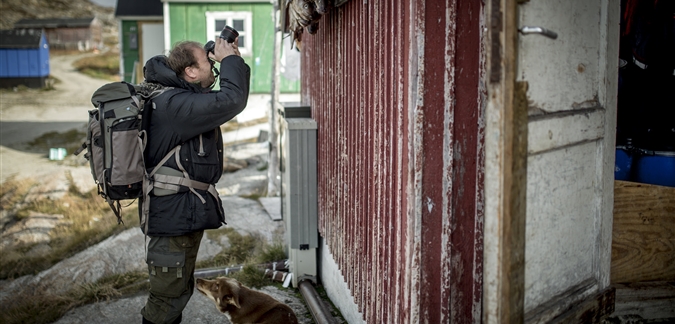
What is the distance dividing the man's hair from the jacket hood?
0.18 ft

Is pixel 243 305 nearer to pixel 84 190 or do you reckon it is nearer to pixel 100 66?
pixel 84 190

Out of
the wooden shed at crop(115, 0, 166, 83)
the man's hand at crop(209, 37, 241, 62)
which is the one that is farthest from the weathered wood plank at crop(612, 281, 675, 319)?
the wooden shed at crop(115, 0, 166, 83)

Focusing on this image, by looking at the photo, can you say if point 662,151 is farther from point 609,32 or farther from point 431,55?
point 431,55

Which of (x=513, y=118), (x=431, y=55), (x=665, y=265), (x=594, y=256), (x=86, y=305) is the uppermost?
(x=431, y=55)

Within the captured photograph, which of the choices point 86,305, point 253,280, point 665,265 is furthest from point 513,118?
point 86,305

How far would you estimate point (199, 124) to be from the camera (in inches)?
157

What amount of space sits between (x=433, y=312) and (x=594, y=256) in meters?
0.94

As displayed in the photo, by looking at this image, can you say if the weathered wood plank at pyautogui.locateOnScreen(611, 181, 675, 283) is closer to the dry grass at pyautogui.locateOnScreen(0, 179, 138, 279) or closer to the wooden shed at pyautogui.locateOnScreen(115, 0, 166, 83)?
the dry grass at pyautogui.locateOnScreen(0, 179, 138, 279)

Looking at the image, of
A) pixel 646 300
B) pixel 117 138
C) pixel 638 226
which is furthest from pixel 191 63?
pixel 646 300

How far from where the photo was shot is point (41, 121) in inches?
835

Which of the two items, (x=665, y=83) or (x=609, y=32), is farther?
(x=665, y=83)

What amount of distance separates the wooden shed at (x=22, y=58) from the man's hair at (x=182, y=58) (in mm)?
27644

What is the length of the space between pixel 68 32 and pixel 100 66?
12.3m

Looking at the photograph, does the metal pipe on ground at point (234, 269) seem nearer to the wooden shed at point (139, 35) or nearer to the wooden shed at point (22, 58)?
the wooden shed at point (139, 35)
